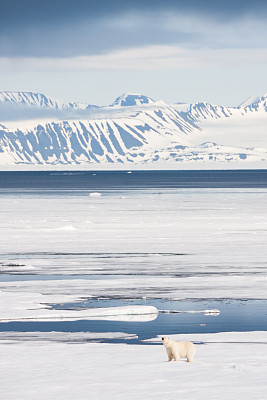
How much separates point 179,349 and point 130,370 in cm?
93

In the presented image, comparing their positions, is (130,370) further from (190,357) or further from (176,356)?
(190,357)

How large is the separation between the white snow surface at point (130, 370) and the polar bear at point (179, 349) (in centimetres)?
13

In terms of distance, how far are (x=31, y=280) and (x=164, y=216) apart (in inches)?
1170

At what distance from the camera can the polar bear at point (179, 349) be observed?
545 inches

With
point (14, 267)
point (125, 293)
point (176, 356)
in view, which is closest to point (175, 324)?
point (176, 356)

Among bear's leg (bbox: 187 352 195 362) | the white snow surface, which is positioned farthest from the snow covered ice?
bear's leg (bbox: 187 352 195 362)

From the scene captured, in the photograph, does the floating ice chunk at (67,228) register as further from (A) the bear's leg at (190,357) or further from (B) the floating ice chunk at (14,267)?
(A) the bear's leg at (190,357)

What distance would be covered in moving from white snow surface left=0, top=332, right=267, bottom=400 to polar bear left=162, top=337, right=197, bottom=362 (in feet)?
0.41

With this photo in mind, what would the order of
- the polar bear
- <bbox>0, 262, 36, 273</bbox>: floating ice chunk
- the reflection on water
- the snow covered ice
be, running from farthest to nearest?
1. <bbox>0, 262, 36, 273</bbox>: floating ice chunk
2. the reflection on water
3. the polar bear
4. the snow covered ice

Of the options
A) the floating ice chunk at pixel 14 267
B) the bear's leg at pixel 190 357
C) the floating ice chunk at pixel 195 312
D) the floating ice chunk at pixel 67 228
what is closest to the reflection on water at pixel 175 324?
the floating ice chunk at pixel 195 312

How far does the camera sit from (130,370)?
1345cm

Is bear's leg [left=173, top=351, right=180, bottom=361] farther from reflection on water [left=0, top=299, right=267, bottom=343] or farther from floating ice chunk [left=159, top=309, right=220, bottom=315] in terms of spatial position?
floating ice chunk [left=159, top=309, right=220, bottom=315]

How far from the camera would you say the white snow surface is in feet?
39.3

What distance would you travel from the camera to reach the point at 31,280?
80.0ft
